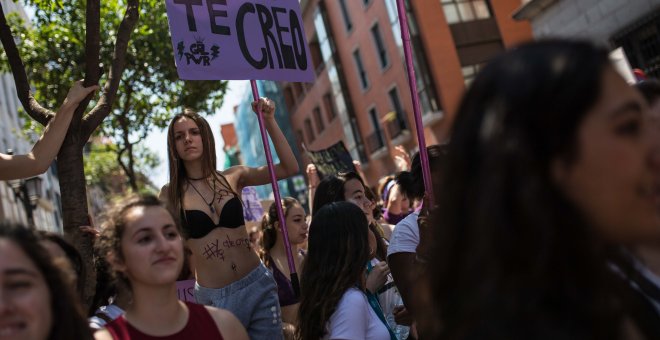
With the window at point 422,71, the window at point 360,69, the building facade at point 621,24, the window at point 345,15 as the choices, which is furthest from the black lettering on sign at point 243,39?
the window at point 345,15

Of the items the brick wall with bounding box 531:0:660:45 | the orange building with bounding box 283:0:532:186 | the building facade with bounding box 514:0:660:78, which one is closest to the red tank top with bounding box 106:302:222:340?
the brick wall with bounding box 531:0:660:45

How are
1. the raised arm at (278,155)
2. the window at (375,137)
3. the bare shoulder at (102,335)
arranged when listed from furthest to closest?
the window at (375,137), the raised arm at (278,155), the bare shoulder at (102,335)

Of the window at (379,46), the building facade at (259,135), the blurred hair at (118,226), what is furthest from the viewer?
the building facade at (259,135)

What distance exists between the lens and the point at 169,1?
4.67 m

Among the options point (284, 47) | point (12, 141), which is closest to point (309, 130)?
point (12, 141)

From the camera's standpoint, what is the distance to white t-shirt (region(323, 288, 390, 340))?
317 centimetres

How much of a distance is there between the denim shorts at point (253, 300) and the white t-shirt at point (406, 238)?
82 centimetres

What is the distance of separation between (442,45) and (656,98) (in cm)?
2294

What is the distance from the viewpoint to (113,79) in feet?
16.9

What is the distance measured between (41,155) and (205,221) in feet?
3.15

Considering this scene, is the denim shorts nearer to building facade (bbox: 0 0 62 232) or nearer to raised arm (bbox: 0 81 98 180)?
raised arm (bbox: 0 81 98 180)

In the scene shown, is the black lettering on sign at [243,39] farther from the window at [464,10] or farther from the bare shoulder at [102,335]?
the window at [464,10]

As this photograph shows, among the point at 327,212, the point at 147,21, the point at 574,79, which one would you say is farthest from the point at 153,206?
the point at 147,21

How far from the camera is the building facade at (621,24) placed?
12.4 m
